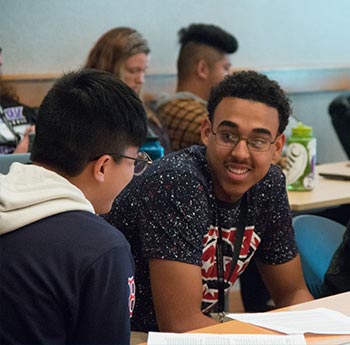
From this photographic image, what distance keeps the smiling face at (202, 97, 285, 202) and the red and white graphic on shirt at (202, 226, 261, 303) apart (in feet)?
0.35

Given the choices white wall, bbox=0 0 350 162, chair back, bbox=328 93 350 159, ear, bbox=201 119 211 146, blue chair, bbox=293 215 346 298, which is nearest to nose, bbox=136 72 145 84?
white wall, bbox=0 0 350 162

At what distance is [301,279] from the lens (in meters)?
2.33

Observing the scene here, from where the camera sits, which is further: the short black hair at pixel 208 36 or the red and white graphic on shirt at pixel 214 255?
the short black hair at pixel 208 36

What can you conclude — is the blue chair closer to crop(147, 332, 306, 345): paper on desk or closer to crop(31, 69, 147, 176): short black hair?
crop(147, 332, 306, 345): paper on desk

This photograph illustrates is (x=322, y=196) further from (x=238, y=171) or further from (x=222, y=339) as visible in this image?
(x=222, y=339)

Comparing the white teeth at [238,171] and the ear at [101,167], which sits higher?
the ear at [101,167]

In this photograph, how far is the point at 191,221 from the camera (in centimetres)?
202

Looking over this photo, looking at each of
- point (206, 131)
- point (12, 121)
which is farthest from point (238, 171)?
point (12, 121)

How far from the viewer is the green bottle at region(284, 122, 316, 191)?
332 cm

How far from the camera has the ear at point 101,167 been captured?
5.01 feet

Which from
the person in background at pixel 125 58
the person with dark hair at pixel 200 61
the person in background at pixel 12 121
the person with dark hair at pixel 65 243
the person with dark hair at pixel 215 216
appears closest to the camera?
the person with dark hair at pixel 65 243

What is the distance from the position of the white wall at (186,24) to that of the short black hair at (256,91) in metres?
1.95

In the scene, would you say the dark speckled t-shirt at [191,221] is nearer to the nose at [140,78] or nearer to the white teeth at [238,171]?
the white teeth at [238,171]

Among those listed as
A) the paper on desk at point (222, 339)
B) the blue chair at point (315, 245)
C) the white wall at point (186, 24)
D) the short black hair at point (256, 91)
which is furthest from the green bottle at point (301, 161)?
the paper on desk at point (222, 339)
